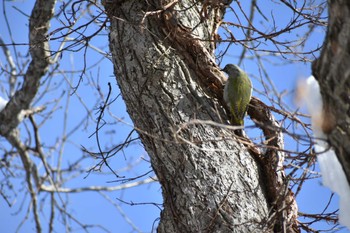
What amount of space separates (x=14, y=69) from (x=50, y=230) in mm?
1937

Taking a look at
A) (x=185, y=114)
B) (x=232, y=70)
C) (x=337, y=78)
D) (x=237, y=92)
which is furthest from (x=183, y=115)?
(x=337, y=78)

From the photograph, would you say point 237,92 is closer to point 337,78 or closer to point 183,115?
point 183,115

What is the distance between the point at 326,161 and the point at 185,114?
3.77 ft

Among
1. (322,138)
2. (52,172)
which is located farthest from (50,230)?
(322,138)

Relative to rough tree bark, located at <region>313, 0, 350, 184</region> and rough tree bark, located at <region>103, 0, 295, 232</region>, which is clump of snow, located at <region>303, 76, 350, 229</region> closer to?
rough tree bark, located at <region>313, 0, 350, 184</region>

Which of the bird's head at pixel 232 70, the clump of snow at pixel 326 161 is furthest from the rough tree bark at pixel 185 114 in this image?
the clump of snow at pixel 326 161

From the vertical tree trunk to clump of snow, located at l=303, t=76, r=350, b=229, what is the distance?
710 mm

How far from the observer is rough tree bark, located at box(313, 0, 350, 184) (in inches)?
88.0

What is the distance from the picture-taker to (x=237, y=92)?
3826 mm

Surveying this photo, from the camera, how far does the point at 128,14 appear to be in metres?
3.82

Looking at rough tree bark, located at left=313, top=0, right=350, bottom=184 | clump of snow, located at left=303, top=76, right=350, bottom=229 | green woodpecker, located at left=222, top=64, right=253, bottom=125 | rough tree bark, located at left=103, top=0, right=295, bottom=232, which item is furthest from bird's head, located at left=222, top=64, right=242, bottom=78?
rough tree bark, located at left=313, top=0, right=350, bottom=184

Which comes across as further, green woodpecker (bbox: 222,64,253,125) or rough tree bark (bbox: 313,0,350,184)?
green woodpecker (bbox: 222,64,253,125)

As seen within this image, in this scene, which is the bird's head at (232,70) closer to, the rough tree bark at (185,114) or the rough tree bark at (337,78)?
the rough tree bark at (185,114)

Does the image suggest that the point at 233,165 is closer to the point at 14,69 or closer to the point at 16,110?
the point at 16,110
